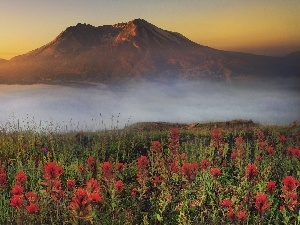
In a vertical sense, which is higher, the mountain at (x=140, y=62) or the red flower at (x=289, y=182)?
the mountain at (x=140, y=62)

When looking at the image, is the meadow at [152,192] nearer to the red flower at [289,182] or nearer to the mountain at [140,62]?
the red flower at [289,182]

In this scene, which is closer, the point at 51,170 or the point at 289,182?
the point at 51,170

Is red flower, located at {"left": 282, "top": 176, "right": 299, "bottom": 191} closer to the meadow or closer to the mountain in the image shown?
the meadow

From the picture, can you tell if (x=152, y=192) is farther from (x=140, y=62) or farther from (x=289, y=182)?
(x=140, y=62)

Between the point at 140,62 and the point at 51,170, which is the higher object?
the point at 140,62

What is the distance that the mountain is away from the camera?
137 m

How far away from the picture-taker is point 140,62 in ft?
536

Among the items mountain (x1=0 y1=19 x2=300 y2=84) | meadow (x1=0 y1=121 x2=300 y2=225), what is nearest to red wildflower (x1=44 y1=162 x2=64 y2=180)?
meadow (x1=0 y1=121 x2=300 y2=225)

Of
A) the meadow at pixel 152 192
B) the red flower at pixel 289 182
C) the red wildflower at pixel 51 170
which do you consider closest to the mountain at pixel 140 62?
the meadow at pixel 152 192

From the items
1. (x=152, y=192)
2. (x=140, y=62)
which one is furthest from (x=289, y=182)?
(x=140, y=62)

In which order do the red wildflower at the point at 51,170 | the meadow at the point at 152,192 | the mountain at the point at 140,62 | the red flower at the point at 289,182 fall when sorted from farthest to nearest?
the mountain at the point at 140,62 → the red flower at the point at 289,182 → the meadow at the point at 152,192 → the red wildflower at the point at 51,170

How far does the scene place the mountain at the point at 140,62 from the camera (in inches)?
5394

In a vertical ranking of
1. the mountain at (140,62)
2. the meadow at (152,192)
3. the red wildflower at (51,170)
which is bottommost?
the meadow at (152,192)

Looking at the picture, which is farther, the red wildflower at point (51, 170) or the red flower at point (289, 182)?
the red flower at point (289, 182)
